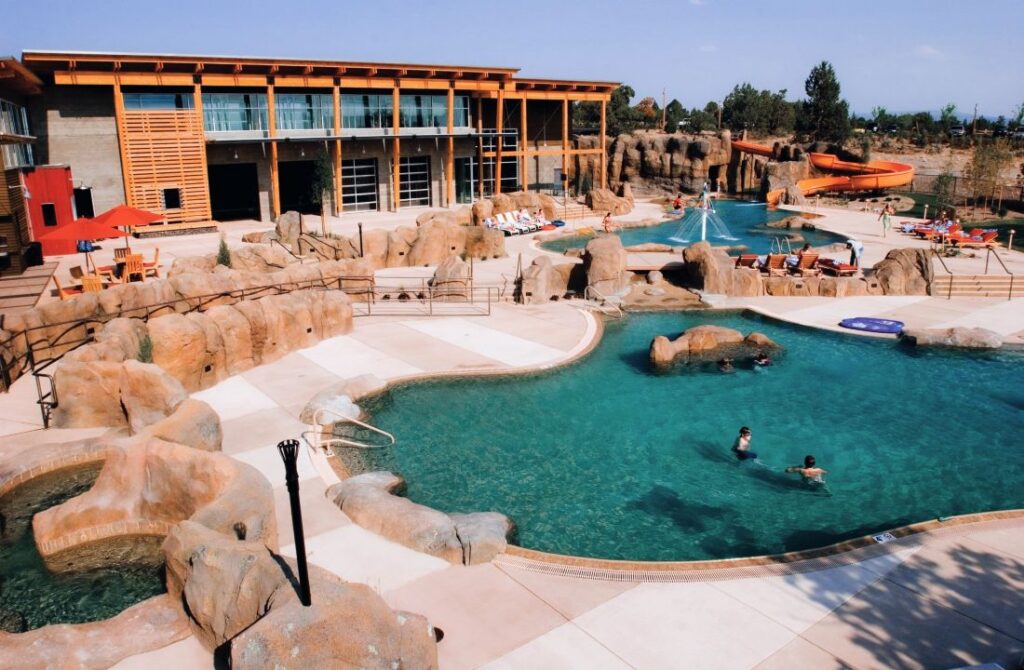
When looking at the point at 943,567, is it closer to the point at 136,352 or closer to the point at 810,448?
the point at 810,448

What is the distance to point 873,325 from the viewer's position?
76.5ft

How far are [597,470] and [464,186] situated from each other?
37293 millimetres

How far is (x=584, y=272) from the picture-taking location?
28.8 m

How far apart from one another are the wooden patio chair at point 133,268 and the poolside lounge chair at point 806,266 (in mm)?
23878

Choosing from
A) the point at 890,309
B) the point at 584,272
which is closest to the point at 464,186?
the point at 584,272

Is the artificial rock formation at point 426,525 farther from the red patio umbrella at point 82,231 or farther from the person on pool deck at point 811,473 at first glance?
the red patio umbrella at point 82,231

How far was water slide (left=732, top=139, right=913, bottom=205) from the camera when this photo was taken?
56219 millimetres

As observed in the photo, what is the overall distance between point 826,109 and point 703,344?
211 ft

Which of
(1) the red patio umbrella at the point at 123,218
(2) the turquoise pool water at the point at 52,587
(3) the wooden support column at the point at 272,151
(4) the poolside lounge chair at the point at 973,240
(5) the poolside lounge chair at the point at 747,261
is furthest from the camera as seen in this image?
(3) the wooden support column at the point at 272,151

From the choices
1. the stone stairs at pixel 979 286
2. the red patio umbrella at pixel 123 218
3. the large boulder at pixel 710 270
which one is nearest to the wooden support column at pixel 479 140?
the large boulder at pixel 710 270

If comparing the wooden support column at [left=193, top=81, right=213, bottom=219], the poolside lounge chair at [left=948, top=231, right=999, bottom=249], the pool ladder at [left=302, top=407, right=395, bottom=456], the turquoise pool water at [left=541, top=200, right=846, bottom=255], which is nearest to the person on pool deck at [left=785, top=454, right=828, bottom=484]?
the pool ladder at [left=302, top=407, right=395, bottom=456]

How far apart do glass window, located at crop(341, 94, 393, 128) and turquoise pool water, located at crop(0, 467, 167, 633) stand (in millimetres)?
32826

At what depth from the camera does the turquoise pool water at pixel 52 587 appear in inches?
418

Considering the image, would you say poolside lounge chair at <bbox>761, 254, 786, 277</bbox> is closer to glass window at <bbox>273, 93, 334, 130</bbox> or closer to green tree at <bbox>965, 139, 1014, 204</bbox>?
glass window at <bbox>273, 93, 334, 130</bbox>
